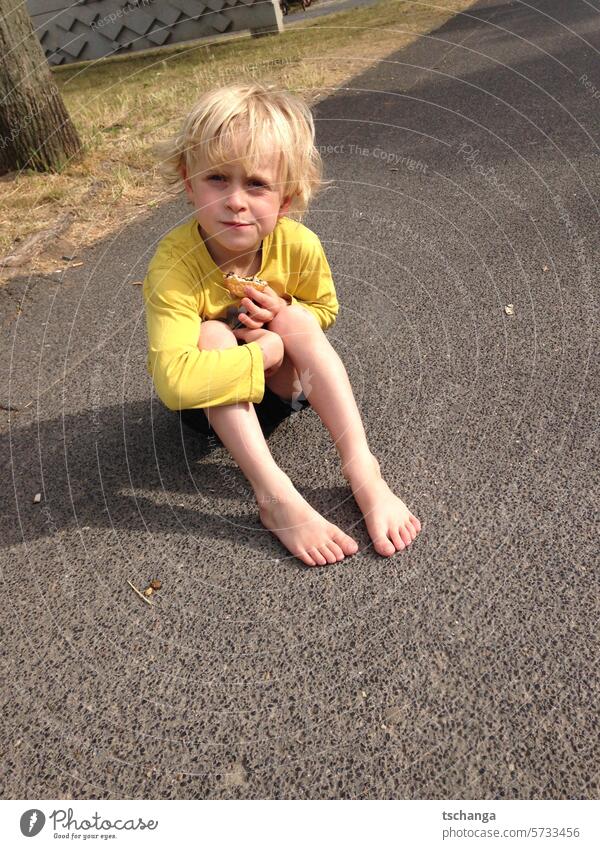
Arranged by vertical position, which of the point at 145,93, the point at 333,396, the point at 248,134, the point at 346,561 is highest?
the point at 248,134

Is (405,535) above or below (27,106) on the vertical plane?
below

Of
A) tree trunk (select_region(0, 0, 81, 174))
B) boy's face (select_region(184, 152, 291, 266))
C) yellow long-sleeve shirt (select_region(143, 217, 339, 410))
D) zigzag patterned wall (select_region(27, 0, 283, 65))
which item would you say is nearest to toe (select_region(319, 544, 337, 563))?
yellow long-sleeve shirt (select_region(143, 217, 339, 410))

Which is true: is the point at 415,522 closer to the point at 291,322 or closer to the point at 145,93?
the point at 291,322

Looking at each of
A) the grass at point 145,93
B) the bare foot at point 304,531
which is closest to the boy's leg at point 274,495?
the bare foot at point 304,531

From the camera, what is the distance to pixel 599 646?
1256 millimetres

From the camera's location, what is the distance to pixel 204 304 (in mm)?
1637

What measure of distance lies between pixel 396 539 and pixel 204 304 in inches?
28.0

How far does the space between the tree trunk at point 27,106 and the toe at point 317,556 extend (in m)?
2.97

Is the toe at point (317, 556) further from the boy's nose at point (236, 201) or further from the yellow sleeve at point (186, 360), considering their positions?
the boy's nose at point (236, 201)

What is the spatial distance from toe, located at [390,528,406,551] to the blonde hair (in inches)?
32.7

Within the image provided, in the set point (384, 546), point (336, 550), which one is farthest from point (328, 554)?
point (384, 546)

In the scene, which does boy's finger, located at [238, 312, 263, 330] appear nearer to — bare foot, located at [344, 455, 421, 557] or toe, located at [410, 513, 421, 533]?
bare foot, located at [344, 455, 421, 557]

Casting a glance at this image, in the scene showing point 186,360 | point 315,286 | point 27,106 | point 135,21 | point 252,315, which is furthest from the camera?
point 135,21
